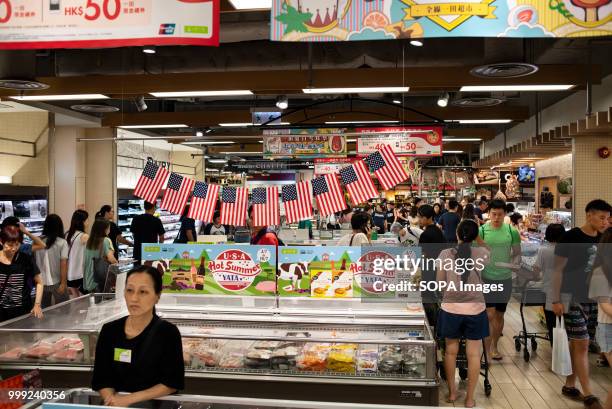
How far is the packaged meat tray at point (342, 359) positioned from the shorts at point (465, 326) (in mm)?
1104

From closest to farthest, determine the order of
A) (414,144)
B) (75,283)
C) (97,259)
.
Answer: (97,259)
(75,283)
(414,144)

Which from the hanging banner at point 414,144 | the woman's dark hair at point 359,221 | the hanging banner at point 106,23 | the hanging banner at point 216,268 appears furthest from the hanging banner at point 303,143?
the hanging banner at point 106,23

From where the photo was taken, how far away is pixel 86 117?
36.1 feet

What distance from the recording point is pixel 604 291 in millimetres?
4367

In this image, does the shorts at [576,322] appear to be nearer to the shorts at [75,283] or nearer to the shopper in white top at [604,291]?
the shopper in white top at [604,291]

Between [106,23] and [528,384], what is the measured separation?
17.9ft

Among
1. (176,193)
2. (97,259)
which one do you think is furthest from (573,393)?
(97,259)

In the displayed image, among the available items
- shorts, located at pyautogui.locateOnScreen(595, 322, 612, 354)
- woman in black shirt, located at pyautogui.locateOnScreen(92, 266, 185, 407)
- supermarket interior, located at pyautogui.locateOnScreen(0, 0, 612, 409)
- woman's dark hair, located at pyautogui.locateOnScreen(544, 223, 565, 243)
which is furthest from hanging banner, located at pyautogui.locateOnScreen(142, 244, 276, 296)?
woman's dark hair, located at pyautogui.locateOnScreen(544, 223, 565, 243)

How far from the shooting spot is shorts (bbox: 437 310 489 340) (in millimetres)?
4883

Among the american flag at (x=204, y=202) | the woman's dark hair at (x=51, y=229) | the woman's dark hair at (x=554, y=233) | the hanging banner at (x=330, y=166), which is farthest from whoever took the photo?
the hanging banner at (x=330, y=166)

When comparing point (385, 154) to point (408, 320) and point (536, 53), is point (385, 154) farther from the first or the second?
point (536, 53)

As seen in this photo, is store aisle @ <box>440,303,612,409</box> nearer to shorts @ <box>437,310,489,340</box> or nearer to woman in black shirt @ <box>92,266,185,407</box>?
shorts @ <box>437,310,489,340</box>

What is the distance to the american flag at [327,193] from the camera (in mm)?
5227

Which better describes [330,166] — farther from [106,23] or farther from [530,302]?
[106,23]
